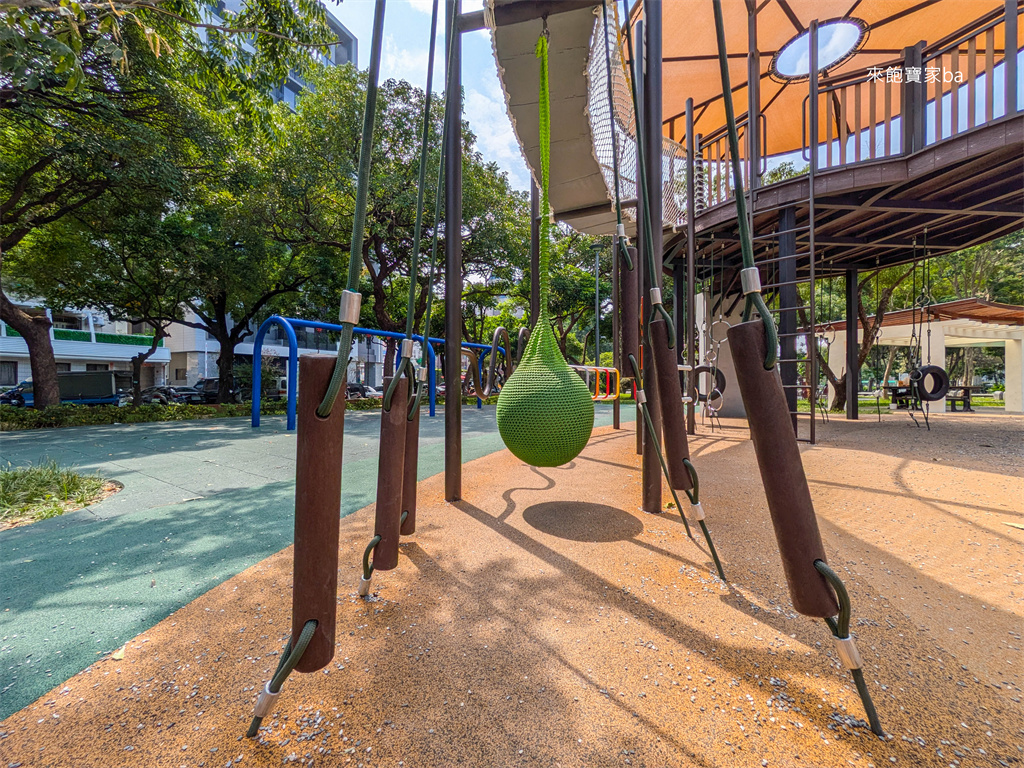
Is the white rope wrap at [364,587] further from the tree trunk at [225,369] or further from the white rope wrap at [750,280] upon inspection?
the tree trunk at [225,369]

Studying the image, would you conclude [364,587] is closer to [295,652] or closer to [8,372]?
[295,652]

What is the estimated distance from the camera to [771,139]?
884cm

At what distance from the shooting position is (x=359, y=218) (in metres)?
0.91

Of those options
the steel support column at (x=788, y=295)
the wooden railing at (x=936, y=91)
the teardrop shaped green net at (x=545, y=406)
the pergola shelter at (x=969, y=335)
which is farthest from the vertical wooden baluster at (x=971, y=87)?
the pergola shelter at (x=969, y=335)

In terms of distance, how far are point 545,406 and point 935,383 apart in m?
8.67

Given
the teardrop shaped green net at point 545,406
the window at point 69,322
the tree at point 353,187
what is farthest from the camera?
the window at point 69,322

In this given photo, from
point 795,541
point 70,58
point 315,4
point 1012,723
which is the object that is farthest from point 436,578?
point 315,4

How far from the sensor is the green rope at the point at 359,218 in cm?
88

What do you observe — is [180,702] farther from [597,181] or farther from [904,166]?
[904,166]

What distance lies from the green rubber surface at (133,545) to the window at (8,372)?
26194mm

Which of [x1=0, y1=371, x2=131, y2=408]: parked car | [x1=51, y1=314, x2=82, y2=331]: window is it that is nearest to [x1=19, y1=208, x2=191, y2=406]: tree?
[x1=0, y1=371, x2=131, y2=408]: parked car

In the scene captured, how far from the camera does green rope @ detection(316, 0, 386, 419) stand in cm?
88

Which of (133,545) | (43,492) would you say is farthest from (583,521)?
(43,492)

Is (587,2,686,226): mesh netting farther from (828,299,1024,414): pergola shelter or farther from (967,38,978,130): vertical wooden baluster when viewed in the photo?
(828,299,1024,414): pergola shelter
